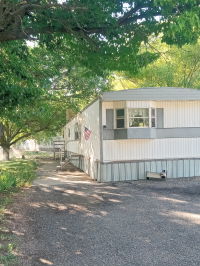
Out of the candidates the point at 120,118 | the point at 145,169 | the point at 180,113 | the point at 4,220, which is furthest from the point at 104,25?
the point at 180,113

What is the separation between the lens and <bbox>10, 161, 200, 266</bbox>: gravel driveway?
4.76 m

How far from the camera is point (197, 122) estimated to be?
14.0 metres

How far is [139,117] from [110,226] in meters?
7.38

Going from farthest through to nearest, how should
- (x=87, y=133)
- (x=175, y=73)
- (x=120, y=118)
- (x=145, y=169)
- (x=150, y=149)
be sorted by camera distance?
(x=175, y=73) → (x=87, y=133) → (x=150, y=149) → (x=145, y=169) → (x=120, y=118)

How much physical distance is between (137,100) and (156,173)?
3359mm

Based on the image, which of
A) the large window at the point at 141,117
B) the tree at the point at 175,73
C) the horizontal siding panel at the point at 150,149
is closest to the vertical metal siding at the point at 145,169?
the horizontal siding panel at the point at 150,149

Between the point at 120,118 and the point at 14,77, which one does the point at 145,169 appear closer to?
the point at 120,118

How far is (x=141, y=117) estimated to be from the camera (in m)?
13.2

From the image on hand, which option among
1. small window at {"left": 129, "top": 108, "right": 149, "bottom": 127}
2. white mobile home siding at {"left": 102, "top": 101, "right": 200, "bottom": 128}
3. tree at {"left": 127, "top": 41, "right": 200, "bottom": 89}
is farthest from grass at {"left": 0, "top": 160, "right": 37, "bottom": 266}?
tree at {"left": 127, "top": 41, "right": 200, "bottom": 89}

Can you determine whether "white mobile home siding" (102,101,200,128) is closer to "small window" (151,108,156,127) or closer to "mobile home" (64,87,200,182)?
"mobile home" (64,87,200,182)

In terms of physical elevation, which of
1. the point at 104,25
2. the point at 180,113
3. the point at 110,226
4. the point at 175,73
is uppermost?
the point at 175,73

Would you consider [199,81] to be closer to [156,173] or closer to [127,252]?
[156,173]

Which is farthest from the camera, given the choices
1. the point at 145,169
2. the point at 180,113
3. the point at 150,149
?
the point at 180,113

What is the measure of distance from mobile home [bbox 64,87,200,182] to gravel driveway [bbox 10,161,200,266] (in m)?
1.98
